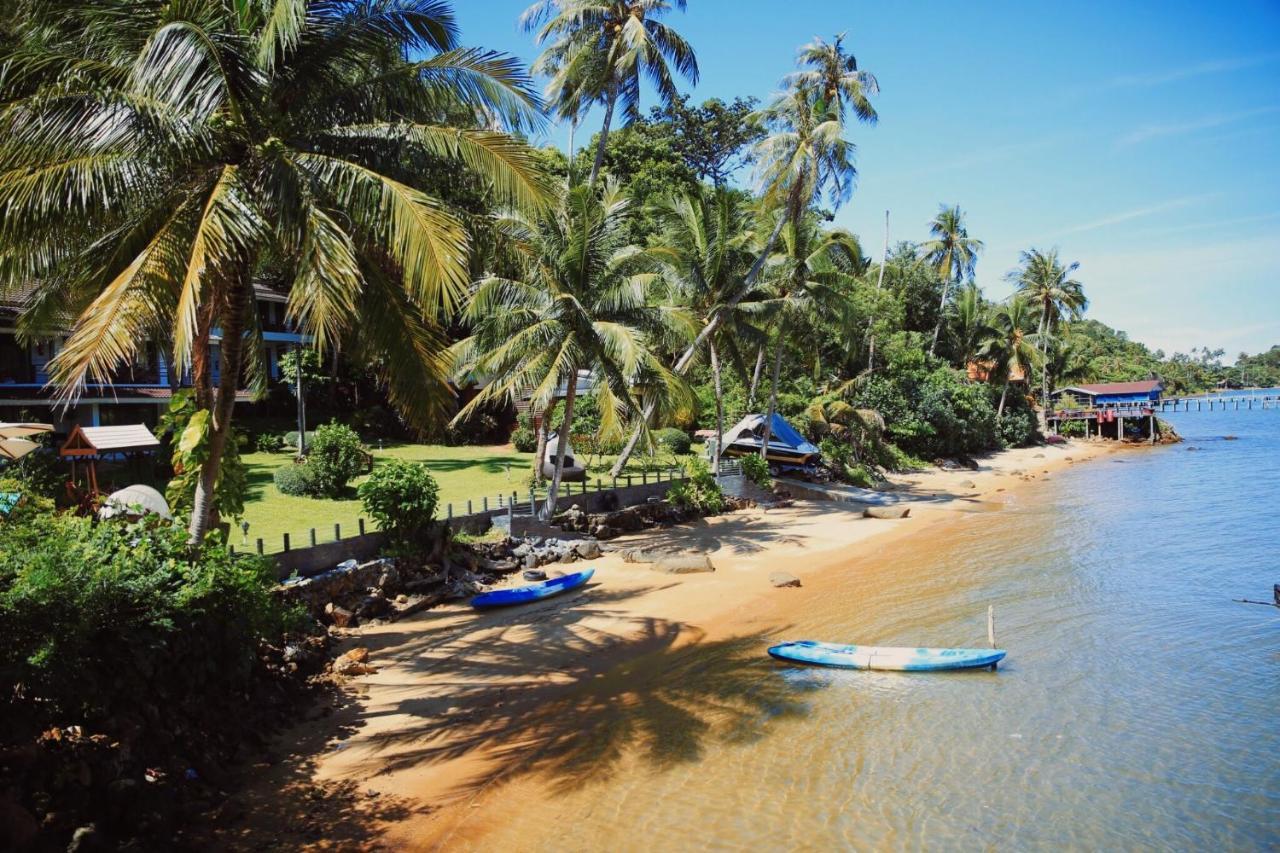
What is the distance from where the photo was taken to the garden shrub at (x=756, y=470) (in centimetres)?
2795

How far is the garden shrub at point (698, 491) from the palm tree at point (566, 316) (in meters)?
6.21

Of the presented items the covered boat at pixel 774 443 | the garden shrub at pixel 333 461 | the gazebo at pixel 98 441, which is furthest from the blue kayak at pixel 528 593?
the covered boat at pixel 774 443

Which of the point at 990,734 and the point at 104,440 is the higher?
the point at 104,440

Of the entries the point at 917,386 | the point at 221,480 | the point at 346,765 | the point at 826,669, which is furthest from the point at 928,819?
the point at 917,386

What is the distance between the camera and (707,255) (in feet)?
81.6

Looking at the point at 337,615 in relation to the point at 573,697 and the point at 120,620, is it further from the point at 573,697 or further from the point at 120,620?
the point at 120,620

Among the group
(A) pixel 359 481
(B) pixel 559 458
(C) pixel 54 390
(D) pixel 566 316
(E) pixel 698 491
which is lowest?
(E) pixel 698 491

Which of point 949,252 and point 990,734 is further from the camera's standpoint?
point 949,252

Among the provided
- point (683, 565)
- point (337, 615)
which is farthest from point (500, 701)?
point (683, 565)

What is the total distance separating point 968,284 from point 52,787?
173 ft

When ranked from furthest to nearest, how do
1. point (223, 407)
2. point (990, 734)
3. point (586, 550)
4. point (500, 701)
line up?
point (586, 550), point (500, 701), point (990, 734), point (223, 407)

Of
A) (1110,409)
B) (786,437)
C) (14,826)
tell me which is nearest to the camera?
(14,826)

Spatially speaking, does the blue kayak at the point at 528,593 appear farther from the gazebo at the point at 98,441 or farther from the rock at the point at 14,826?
the rock at the point at 14,826

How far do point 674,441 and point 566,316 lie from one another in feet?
46.8
